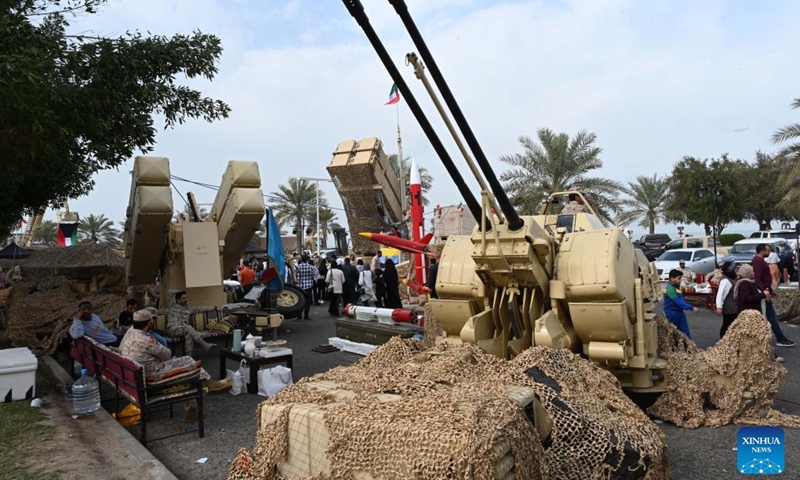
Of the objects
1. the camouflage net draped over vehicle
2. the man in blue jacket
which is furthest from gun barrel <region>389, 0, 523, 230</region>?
the man in blue jacket

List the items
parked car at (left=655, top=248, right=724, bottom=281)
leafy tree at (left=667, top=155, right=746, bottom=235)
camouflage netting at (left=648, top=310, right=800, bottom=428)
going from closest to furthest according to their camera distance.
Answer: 1. camouflage netting at (left=648, top=310, right=800, bottom=428)
2. parked car at (left=655, top=248, right=724, bottom=281)
3. leafy tree at (left=667, top=155, right=746, bottom=235)

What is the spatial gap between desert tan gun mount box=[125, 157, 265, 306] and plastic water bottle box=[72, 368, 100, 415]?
12.4 ft

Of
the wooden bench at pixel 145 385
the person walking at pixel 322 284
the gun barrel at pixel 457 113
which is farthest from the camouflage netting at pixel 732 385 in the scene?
the person walking at pixel 322 284

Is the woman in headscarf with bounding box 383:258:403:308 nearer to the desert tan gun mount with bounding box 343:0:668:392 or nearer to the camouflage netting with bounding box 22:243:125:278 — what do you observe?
the camouflage netting with bounding box 22:243:125:278

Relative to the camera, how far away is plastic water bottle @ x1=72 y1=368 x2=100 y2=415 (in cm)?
667

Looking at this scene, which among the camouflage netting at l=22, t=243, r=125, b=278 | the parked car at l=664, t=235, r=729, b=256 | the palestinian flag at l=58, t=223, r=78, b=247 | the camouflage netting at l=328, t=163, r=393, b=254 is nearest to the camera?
the camouflage netting at l=22, t=243, r=125, b=278

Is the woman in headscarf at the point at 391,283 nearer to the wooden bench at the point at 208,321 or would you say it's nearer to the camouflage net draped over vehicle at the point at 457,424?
the wooden bench at the point at 208,321

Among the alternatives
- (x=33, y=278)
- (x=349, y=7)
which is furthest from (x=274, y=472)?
(x=33, y=278)

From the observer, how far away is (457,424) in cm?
318

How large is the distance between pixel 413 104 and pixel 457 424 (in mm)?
2616

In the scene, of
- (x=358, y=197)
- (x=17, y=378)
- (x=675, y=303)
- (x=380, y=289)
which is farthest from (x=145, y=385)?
(x=358, y=197)

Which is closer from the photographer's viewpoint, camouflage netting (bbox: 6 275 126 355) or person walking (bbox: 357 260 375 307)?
camouflage netting (bbox: 6 275 126 355)

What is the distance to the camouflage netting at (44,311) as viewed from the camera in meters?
10.3

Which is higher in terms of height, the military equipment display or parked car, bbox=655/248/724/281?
the military equipment display
